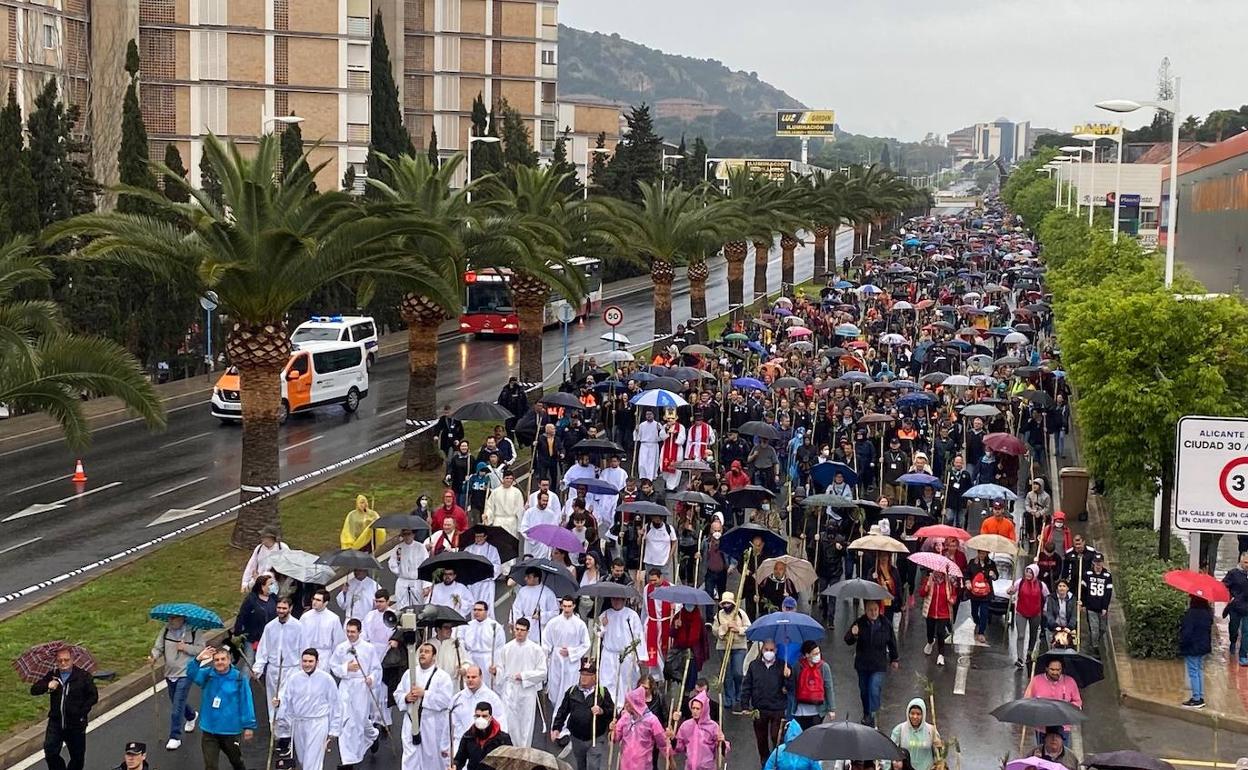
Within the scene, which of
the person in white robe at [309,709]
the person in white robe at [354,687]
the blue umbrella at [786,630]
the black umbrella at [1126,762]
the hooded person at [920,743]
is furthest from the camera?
the blue umbrella at [786,630]

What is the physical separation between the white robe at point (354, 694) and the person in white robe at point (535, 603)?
2265 millimetres

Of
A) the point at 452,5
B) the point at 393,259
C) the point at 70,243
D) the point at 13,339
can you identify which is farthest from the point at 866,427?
the point at 452,5

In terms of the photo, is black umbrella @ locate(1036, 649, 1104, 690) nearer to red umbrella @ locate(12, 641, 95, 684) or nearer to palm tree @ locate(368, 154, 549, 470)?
red umbrella @ locate(12, 641, 95, 684)

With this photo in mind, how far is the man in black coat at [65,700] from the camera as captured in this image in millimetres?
13594

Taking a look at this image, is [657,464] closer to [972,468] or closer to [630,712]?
[972,468]

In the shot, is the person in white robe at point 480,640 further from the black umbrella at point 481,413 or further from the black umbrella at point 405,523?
the black umbrella at point 481,413

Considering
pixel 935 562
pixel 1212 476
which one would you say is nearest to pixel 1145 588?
pixel 1212 476

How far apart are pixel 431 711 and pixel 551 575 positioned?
296 cm

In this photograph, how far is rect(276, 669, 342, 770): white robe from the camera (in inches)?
540

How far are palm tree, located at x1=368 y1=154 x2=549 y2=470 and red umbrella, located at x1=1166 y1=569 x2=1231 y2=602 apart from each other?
1437 cm

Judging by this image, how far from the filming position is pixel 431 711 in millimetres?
13734

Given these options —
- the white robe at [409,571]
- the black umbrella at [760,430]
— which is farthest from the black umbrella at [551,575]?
the black umbrella at [760,430]

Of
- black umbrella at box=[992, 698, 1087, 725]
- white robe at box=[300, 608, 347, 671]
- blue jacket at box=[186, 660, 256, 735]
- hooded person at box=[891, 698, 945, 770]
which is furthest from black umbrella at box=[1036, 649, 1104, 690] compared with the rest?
blue jacket at box=[186, 660, 256, 735]

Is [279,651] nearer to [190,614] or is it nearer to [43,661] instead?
Result: [190,614]
